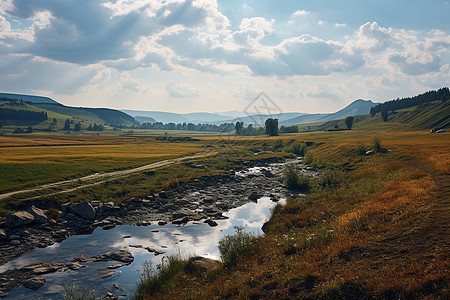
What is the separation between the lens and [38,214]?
29.8 metres

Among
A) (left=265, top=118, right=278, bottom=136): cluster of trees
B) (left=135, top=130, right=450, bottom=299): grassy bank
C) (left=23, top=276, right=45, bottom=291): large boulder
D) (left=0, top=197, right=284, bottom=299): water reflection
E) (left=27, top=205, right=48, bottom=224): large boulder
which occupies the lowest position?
(left=0, top=197, right=284, bottom=299): water reflection

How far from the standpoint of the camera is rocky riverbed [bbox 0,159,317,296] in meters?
24.0

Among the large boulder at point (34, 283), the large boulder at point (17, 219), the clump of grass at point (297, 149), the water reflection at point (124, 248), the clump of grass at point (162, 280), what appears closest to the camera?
the clump of grass at point (162, 280)

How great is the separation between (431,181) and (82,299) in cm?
3176

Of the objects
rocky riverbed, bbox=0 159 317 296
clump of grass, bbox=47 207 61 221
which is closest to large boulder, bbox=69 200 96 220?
rocky riverbed, bbox=0 159 317 296

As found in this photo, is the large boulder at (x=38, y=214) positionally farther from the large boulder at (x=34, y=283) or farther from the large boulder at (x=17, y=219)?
the large boulder at (x=34, y=283)

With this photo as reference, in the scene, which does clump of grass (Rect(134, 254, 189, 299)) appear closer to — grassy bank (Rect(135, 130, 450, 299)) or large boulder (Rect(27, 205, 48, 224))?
grassy bank (Rect(135, 130, 450, 299))

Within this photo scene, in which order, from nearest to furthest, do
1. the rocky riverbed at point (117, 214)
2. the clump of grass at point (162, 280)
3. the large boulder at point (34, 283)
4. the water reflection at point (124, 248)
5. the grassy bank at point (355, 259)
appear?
the grassy bank at point (355, 259) → the clump of grass at point (162, 280) → the large boulder at point (34, 283) → the water reflection at point (124, 248) → the rocky riverbed at point (117, 214)

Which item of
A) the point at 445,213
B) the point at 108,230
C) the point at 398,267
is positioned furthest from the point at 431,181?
the point at 108,230

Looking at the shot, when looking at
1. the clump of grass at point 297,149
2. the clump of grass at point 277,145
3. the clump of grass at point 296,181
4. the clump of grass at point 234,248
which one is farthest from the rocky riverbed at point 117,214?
the clump of grass at point 277,145

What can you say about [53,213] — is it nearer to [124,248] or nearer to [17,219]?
[17,219]

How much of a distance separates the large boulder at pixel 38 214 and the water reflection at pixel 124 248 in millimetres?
4934

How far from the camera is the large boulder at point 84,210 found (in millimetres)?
32312

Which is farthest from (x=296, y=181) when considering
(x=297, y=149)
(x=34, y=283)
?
(x=297, y=149)
